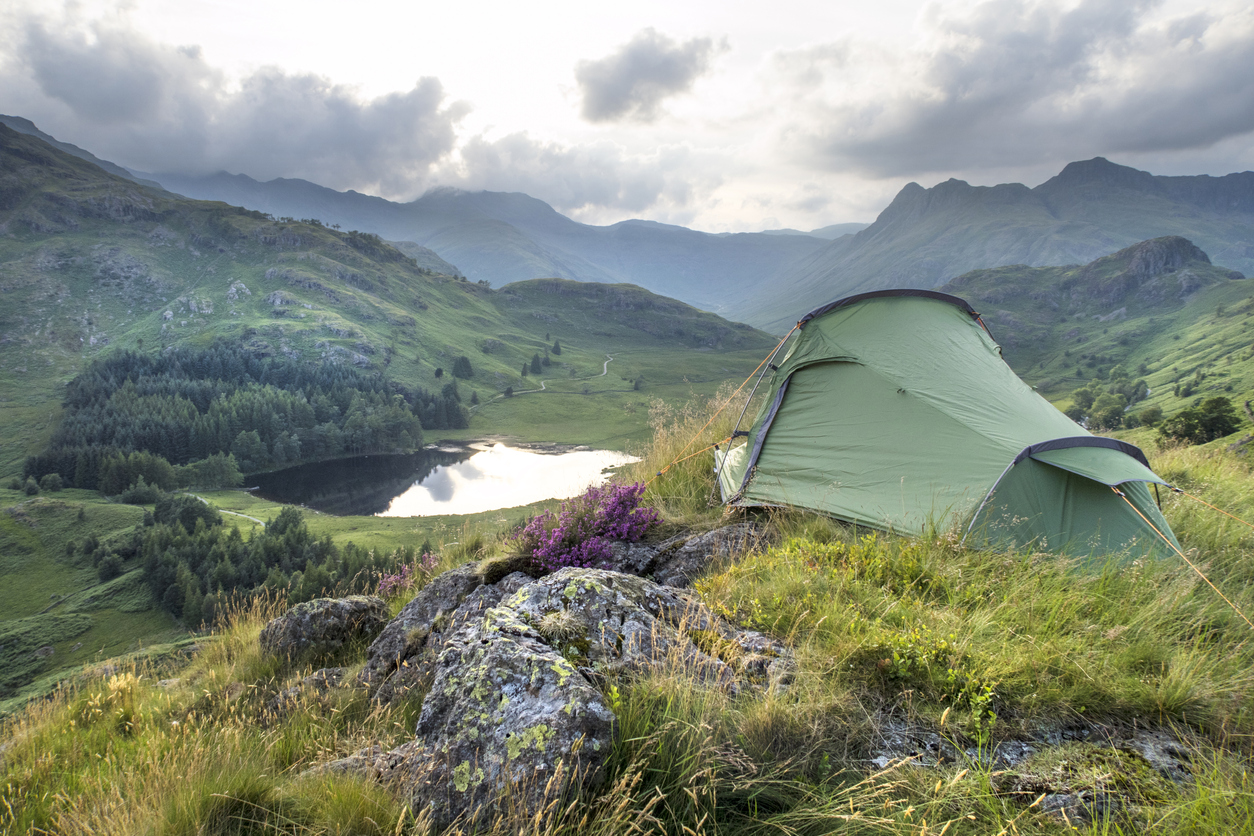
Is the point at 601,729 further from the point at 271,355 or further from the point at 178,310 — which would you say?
the point at 178,310

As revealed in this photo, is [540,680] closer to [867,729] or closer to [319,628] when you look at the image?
[867,729]

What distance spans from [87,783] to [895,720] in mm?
5190

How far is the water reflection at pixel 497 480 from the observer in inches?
4126

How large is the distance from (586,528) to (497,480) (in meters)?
114

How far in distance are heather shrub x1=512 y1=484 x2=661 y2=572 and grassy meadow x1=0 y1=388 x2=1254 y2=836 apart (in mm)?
2540

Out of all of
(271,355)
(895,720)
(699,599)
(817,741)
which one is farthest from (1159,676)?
(271,355)

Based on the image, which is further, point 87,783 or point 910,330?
point 910,330

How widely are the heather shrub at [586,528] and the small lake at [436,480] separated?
300ft

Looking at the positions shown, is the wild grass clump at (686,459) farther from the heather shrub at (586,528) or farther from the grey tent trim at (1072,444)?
the grey tent trim at (1072,444)

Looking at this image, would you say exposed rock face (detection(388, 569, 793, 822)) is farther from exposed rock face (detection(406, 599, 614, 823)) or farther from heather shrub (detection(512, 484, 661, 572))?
heather shrub (detection(512, 484, 661, 572))

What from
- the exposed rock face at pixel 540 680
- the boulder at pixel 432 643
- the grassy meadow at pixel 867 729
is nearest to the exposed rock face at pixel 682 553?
the grassy meadow at pixel 867 729

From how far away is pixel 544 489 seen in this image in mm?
108875

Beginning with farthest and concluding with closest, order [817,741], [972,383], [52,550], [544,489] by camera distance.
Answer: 1. [544,489]
2. [52,550]
3. [972,383]
4. [817,741]

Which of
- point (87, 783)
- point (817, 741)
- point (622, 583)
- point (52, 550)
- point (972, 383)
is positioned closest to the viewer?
point (817, 741)
